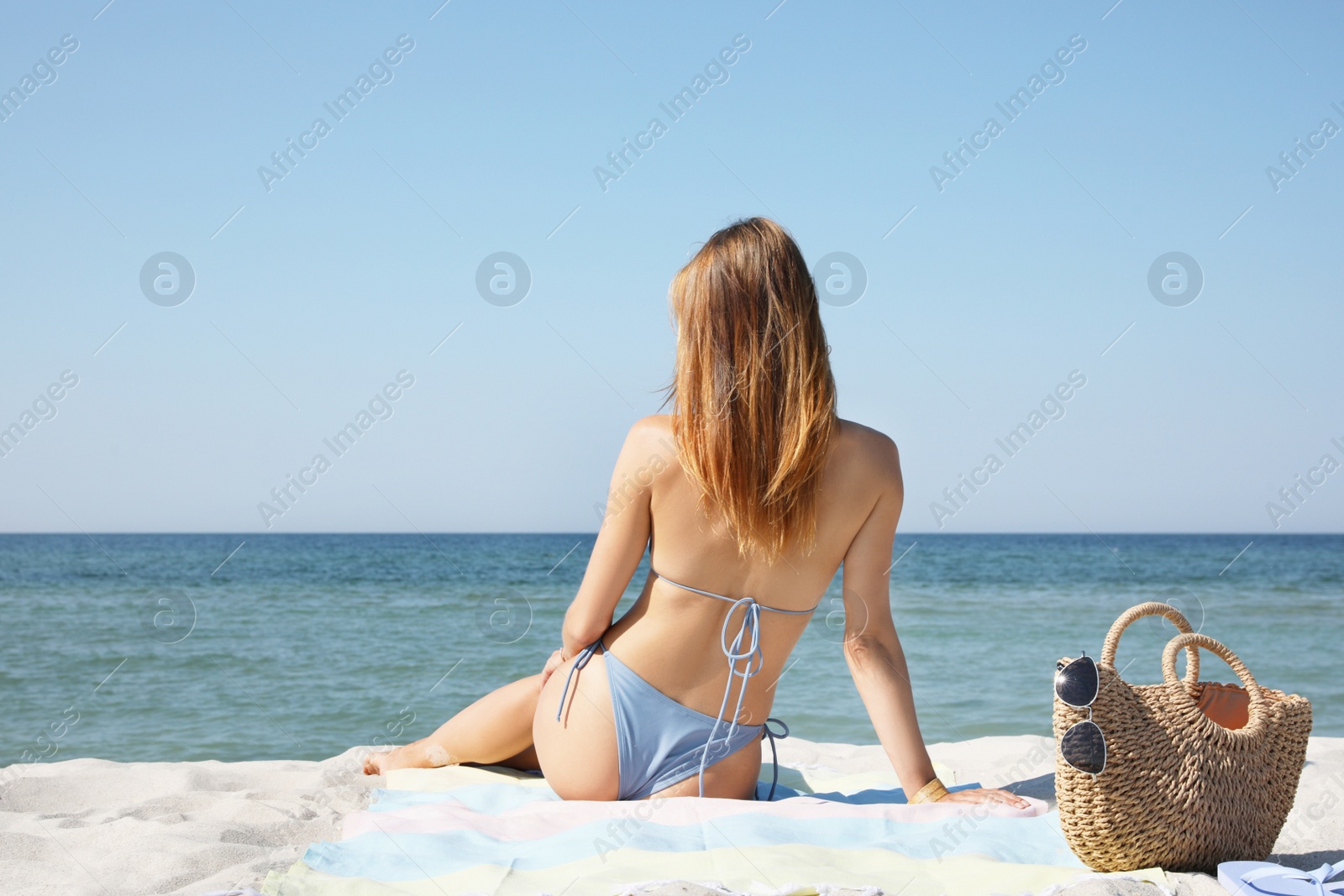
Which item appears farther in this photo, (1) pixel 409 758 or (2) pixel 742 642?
(1) pixel 409 758

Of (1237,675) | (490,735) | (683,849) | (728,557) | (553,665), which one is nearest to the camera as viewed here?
(1237,675)

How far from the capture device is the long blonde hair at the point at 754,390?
241cm

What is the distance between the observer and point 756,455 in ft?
7.95

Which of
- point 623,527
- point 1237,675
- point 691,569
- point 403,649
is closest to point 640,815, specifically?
point 691,569

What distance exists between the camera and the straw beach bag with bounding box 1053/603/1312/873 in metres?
2.05

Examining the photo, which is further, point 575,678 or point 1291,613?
point 1291,613

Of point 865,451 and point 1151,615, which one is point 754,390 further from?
point 1151,615

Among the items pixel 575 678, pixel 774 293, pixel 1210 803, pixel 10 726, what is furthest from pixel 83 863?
pixel 10 726

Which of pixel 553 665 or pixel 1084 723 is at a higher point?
pixel 1084 723

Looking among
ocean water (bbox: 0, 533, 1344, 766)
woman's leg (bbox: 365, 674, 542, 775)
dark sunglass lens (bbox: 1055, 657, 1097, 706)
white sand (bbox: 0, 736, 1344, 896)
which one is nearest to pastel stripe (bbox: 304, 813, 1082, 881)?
white sand (bbox: 0, 736, 1344, 896)

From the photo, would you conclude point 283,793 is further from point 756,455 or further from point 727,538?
point 756,455

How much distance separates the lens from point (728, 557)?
253cm

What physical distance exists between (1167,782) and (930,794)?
732 millimetres

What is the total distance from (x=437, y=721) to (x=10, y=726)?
264cm
